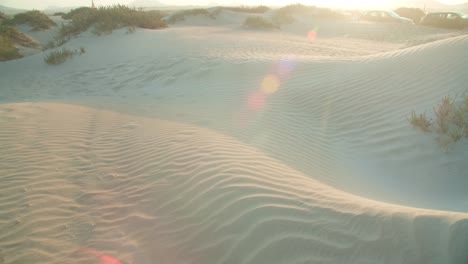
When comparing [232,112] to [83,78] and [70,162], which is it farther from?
[83,78]

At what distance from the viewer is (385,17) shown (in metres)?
24.0

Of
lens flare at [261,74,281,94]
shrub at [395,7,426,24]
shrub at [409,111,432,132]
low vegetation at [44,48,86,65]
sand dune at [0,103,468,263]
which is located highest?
shrub at [395,7,426,24]

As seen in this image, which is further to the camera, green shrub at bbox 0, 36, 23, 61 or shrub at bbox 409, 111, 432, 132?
green shrub at bbox 0, 36, 23, 61

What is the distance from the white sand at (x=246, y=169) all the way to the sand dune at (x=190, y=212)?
0.04 feet

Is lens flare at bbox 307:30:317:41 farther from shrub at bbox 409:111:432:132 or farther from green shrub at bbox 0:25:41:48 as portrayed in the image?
green shrub at bbox 0:25:41:48

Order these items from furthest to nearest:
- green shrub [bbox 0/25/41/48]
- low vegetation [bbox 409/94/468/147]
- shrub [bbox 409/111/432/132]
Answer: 1. green shrub [bbox 0/25/41/48]
2. shrub [bbox 409/111/432/132]
3. low vegetation [bbox 409/94/468/147]

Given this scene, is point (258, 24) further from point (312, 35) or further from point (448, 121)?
point (448, 121)

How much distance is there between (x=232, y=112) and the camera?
6047 mm

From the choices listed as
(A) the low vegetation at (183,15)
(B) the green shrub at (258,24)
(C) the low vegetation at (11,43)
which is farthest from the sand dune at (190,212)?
(A) the low vegetation at (183,15)

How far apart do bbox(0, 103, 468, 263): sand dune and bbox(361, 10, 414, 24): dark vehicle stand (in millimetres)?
24104

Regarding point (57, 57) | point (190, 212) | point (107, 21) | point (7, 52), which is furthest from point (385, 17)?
point (190, 212)

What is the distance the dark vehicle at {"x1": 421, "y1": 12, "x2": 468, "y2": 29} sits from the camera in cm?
1962

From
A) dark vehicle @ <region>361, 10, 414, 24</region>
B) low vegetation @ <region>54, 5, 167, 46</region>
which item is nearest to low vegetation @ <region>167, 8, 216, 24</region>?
low vegetation @ <region>54, 5, 167, 46</region>

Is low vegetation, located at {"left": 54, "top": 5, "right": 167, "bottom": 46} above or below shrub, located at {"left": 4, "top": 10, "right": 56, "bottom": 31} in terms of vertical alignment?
below
